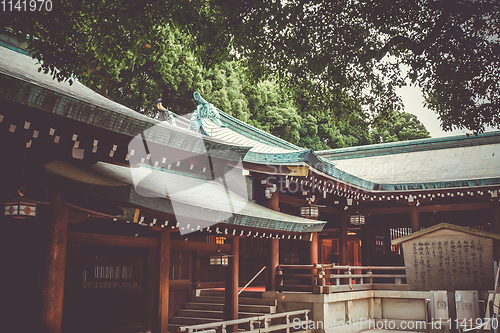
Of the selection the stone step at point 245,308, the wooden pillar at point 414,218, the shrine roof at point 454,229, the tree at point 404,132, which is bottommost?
the stone step at point 245,308

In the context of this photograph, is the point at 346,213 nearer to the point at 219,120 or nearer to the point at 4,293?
the point at 219,120

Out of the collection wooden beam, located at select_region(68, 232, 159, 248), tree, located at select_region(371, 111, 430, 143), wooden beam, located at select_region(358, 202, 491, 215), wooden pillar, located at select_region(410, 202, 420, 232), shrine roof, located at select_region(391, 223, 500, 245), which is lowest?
wooden beam, located at select_region(68, 232, 159, 248)

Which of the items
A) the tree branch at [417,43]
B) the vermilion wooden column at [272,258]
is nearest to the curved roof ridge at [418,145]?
the vermilion wooden column at [272,258]

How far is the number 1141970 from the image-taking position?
5795mm

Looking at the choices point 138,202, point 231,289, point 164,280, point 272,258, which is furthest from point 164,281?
point 272,258

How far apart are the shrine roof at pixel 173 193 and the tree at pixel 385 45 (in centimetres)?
264

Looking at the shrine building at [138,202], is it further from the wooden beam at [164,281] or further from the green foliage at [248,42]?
the green foliage at [248,42]

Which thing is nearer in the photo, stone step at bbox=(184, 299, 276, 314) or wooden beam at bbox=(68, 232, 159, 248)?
wooden beam at bbox=(68, 232, 159, 248)

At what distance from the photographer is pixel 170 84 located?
24.3 m

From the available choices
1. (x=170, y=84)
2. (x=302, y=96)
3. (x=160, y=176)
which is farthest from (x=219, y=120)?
(x=170, y=84)

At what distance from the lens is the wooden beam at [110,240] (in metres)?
8.34

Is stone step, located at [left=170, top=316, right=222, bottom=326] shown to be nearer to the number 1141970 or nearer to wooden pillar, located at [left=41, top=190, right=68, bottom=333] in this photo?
wooden pillar, located at [left=41, top=190, right=68, bottom=333]

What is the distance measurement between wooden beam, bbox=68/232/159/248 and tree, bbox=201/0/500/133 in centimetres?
437

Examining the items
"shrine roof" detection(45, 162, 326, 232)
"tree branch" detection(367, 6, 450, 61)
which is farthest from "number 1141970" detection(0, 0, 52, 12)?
"tree branch" detection(367, 6, 450, 61)
